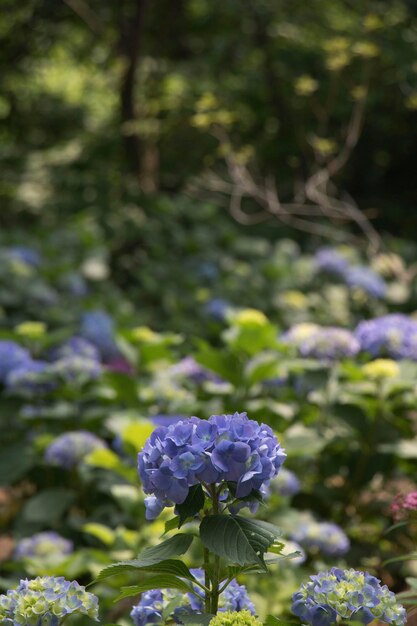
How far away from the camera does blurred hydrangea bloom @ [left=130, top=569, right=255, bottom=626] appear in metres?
1.35

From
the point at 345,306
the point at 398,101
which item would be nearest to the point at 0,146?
the point at 398,101

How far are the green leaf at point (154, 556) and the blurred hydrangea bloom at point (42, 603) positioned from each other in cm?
5

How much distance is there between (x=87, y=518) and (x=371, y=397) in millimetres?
907

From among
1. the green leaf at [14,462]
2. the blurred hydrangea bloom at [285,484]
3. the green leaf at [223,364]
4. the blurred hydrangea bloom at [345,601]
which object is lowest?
the green leaf at [14,462]

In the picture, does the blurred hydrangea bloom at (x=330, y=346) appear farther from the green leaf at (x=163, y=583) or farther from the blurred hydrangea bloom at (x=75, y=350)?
the green leaf at (x=163, y=583)

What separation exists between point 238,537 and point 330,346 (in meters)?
1.70

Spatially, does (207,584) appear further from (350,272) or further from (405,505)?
(350,272)

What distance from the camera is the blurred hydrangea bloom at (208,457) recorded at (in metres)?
1.20

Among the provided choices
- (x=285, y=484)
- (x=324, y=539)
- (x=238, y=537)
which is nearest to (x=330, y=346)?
(x=285, y=484)

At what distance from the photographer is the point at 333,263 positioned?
4805 millimetres

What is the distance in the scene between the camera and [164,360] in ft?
10.8

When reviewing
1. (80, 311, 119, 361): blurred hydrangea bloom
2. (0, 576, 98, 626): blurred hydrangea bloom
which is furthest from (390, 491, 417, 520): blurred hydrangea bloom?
(80, 311, 119, 361): blurred hydrangea bloom

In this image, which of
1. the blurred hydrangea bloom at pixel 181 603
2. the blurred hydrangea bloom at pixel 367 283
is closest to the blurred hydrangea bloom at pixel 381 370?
the blurred hydrangea bloom at pixel 181 603

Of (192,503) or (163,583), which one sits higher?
(192,503)
